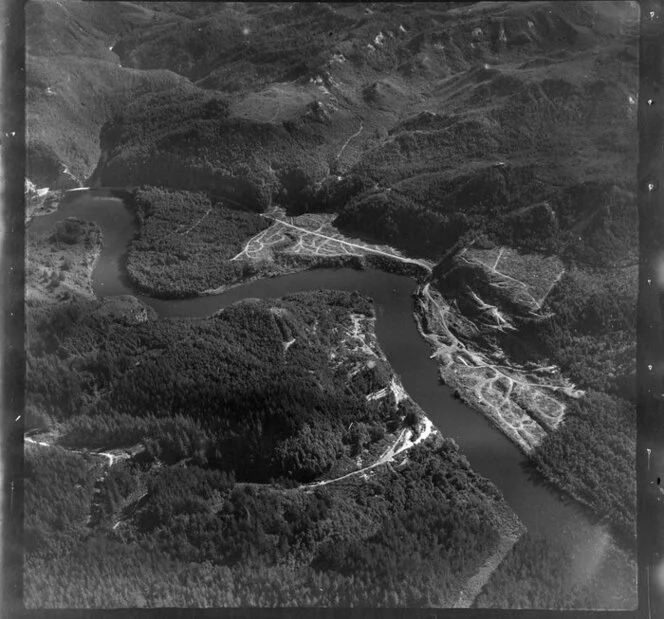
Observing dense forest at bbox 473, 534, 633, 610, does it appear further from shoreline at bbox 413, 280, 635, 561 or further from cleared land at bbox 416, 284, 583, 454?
cleared land at bbox 416, 284, 583, 454

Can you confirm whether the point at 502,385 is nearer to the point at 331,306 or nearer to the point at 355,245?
the point at 331,306

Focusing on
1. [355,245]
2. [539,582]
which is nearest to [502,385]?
[539,582]

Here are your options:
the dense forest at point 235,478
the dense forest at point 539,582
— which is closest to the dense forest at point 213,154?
the dense forest at point 235,478

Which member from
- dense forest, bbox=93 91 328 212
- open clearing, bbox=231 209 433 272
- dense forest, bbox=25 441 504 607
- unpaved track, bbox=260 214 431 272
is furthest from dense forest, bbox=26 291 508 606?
dense forest, bbox=93 91 328 212

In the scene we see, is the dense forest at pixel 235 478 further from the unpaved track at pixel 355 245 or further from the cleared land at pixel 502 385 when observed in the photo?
the unpaved track at pixel 355 245

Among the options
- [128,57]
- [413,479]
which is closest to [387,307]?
[413,479]

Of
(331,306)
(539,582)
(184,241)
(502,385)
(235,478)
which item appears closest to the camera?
(539,582)

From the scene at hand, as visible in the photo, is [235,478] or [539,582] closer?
[539,582]
